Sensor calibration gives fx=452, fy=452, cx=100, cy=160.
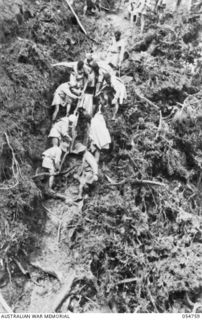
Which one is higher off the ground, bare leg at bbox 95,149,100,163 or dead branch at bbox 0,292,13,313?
bare leg at bbox 95,149,100,163

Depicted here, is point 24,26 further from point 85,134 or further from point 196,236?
point 196,236

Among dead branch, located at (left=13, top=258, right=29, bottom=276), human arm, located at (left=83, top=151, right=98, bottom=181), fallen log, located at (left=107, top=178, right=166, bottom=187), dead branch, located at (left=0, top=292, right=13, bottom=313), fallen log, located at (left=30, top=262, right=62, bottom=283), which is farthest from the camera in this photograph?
fallen log, located at (left=107, top=178, right=166, bottom=187)

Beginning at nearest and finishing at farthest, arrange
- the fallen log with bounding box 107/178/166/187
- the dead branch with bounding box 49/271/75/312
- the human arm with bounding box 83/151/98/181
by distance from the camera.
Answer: the dead branch with bounding box 49/271/75/312
the human arm with bounding box 83/151/98/181
the fallen log with bounding box 107/178/166/187

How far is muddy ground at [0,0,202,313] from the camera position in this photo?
4062mm

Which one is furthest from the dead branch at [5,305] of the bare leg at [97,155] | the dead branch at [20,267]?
the bare leg at [97,155]

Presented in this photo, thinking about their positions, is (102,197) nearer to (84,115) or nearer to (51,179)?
(51,179)

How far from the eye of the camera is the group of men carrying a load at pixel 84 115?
181 inches

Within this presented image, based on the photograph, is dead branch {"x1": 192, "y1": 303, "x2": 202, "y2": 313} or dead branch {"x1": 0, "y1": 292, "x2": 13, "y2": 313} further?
dead branch {"x1": 192, "y1": 303, "x2": 202, "y2": 313}

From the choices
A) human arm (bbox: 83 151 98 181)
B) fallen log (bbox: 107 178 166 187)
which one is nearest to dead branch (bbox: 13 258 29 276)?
human arm (bbox: 83 151 98 181)

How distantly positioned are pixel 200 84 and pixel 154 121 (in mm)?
1090

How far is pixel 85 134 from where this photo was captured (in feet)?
15.9

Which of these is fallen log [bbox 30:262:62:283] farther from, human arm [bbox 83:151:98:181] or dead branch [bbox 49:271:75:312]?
human arm [bbox 83:151:98:181]

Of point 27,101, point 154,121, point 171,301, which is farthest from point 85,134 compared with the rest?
point 171,301

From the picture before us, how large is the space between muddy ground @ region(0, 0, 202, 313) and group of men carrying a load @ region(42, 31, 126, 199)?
0.44 feet
